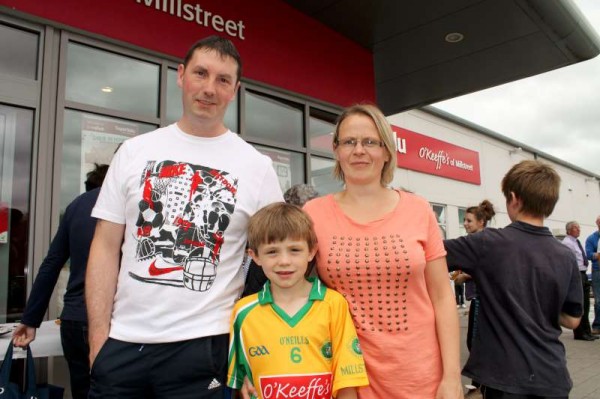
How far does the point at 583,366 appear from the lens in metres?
5.81

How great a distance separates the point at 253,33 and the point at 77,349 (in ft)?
12.2

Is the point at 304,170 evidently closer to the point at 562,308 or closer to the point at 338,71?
the point at 338,71

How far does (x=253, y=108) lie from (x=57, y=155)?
2.27m

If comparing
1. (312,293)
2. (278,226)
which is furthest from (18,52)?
(312,293)

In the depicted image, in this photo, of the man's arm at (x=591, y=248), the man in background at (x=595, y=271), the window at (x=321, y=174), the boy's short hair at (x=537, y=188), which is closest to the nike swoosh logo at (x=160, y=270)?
the boy's short hair at (x=537, y=188)

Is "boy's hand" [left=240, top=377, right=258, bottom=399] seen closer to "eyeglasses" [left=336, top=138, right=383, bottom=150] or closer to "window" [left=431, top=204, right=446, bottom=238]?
"eyeglasses" [left=336, top=138, right=383, bottom=150]

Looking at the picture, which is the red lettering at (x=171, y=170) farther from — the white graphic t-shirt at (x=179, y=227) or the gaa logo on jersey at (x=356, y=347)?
the gaa logo on jersey at (x=356, y=347)

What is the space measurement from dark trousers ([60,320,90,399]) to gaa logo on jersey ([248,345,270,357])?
151 centimetres

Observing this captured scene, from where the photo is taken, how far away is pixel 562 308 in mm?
2273

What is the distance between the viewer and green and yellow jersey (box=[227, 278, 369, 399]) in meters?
1.47

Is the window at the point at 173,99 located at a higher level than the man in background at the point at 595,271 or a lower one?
higher

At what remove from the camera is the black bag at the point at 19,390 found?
7.59ft

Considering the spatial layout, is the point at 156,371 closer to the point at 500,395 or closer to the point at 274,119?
the point at 500,395

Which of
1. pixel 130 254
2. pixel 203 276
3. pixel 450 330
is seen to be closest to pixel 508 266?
pixel 450 330
